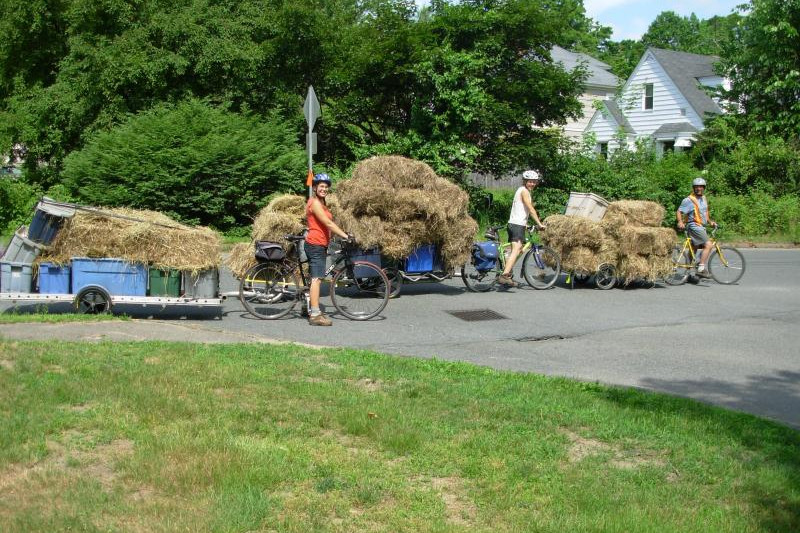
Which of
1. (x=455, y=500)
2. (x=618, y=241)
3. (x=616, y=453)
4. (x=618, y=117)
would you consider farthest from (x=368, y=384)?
(x=618, y=117)

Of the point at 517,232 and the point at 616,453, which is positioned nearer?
the point at 616,453

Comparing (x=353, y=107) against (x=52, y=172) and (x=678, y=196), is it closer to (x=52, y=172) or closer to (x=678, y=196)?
(x=52, y=172)

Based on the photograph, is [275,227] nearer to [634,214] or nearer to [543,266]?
[543,266]

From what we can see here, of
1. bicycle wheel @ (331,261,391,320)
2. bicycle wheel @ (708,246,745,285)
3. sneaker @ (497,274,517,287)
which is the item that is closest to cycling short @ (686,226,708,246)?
bicycle wheel @ (708,246,745,285)

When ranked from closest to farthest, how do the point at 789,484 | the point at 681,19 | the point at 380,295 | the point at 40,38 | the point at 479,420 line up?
the point at 789,484 < the point at 479,420 < the point at 380,295 < the point at 40,38 < the point at 681,19

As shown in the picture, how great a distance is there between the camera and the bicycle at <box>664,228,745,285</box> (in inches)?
643

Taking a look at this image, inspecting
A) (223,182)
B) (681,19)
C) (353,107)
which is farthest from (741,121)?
(681,19)

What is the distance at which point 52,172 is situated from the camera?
77.6 feet

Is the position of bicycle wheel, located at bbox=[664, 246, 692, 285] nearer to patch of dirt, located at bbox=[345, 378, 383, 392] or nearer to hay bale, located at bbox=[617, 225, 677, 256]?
hay bale, located at bbox=[617, 225, 677, 256]

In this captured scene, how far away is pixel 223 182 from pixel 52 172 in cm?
651

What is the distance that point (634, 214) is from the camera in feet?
50.1

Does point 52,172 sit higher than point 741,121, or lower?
lower

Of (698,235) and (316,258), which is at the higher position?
(698,235)

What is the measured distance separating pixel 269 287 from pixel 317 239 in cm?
112
